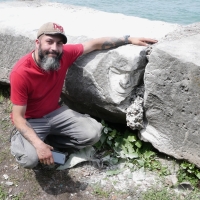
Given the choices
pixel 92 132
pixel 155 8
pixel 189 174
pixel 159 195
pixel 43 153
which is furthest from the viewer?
pixel 155 8

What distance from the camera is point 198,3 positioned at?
10.2 m

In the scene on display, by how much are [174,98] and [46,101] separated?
3.94 feet

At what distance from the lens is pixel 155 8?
9727mm

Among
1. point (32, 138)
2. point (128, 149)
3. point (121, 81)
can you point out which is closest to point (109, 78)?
point (121, 81)

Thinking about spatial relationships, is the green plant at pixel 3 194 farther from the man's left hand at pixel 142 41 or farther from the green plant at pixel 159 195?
the man's left hand at pixel 142 41

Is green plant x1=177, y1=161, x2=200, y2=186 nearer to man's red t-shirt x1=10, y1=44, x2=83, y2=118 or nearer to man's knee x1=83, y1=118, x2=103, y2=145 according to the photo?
man's knee x1=83, y1=118, x2=103, y2=145

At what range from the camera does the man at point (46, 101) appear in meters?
2.82

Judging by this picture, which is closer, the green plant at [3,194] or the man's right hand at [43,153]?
the man's right hand at [43,153]

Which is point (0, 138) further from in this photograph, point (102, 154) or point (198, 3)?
point (198, 3)

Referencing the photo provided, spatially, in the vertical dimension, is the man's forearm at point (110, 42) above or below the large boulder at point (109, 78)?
above

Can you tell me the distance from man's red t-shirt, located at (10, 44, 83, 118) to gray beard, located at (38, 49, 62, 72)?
0.23ft

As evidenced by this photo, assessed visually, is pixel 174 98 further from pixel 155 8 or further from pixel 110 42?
pixel 155 8

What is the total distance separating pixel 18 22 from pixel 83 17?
854 mm

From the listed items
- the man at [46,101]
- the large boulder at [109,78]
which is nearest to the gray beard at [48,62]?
the man at [46,101]
